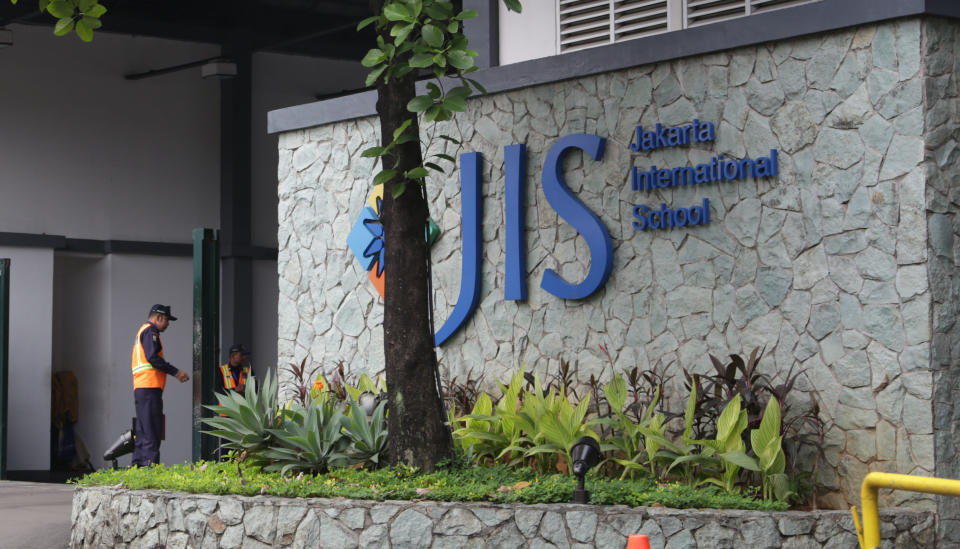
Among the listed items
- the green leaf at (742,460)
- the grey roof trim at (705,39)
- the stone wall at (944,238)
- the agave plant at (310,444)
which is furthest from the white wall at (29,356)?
the stone wall at (944,238)

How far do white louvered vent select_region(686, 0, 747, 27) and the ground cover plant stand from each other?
395 centimetres

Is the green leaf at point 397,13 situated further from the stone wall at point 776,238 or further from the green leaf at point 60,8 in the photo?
the stone wall at point 776,238

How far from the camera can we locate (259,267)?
22.9 m

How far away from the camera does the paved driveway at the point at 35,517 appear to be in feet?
33.0

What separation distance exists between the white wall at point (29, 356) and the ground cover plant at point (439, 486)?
1012cm

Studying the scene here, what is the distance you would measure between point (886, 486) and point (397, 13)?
15.4 feet

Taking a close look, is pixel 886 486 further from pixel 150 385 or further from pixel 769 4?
pixel 150 385

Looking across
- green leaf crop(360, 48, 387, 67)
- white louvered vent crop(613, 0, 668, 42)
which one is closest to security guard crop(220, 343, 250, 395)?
white louvered vent crop(613, 0, 668, 42)

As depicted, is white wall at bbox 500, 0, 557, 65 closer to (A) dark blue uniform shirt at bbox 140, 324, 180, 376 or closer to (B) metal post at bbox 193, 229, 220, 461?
(B) metal post at bbox 193, 229, 220, 461

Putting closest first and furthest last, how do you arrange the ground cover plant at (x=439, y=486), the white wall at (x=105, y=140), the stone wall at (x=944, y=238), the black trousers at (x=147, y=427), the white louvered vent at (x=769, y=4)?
the ground cover plant at (x=439, y=486) → the stone wall at (x=944, y=238) → the white louvered vent at (x=769, y=4) → the black trousers at (x=147, y=427) → the white wall at (x=105, y=140)

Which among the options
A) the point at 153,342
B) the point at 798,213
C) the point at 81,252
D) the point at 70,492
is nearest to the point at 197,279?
the point at 153,342

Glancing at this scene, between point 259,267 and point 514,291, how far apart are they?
12.8m

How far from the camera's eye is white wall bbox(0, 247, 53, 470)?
1939 centimetres

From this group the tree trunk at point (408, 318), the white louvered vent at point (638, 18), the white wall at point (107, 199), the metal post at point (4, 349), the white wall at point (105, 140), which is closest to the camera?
the tree trunk at point (408, 318)
